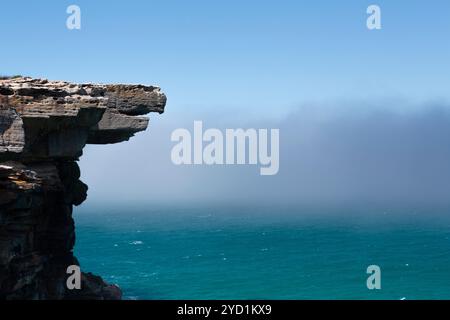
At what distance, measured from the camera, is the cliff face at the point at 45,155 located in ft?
111

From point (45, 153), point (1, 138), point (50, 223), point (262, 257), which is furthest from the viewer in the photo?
point (262, 257)

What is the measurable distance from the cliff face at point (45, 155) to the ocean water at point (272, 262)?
65.2 ft

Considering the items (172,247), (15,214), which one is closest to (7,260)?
(15,214)

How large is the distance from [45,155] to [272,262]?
2479 inches

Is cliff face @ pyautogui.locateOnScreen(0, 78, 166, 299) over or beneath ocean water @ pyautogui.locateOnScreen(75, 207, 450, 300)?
over

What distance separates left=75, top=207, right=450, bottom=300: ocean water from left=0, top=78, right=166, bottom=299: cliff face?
19868 mm

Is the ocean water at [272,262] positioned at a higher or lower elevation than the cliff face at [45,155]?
lower

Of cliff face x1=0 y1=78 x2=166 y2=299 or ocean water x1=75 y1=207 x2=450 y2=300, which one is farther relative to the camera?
ocean water x1=75 y1=207 x2=450 y2=300

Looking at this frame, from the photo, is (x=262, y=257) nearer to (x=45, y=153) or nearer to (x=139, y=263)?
(x=139, y=263)

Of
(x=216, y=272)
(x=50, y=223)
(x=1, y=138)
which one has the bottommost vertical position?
(x=216, y=272)

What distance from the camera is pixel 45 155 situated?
125ft

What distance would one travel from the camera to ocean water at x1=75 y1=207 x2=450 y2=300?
221 feet

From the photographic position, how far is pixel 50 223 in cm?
4338
